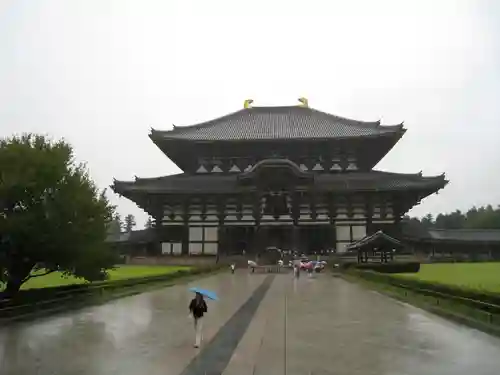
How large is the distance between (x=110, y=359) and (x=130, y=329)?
3887 millimetres

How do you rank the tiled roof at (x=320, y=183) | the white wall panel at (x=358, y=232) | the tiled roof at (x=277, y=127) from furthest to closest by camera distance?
the tiled roof at (x=277, y=127), the white wall panel at (x=358, y=232), the tiled roof at (x=320, y=183)

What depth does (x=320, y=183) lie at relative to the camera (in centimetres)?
5247

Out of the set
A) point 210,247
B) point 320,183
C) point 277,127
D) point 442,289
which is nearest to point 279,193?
point 320,183

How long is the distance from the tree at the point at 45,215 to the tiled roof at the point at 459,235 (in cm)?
4002

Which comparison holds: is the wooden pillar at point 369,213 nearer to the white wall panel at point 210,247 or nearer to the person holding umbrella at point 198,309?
the white wall panel at point 210,247

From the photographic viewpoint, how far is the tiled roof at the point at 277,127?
5538 centimetres

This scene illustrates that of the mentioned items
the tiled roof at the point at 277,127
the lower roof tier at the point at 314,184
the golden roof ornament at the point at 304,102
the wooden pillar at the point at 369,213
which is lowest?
the wooden pillar at the point at 369,213

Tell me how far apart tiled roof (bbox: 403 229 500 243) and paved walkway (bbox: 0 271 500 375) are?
36.7 metres

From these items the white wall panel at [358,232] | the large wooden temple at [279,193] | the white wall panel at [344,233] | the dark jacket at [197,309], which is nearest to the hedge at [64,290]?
the dark jacket at [197,309]

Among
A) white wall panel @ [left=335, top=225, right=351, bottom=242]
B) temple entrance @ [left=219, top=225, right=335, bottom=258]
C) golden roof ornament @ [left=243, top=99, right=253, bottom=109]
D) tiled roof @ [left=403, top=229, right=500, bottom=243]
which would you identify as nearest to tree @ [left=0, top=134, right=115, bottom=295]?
temple entrance @ [left=219, top=225, right=335, bottom=258]

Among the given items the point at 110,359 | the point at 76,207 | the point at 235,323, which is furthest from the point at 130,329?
the point at 76,207

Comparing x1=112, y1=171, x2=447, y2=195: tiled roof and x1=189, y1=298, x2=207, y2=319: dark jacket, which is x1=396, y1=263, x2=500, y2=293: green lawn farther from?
x1=112, y1=171, x2=447, y2=195: tiled roof

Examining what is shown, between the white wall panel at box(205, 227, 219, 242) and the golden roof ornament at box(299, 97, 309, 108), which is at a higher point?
the golden roof ornament at box(299, 97, 309, 108)

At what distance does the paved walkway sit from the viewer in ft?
Result: 30.9
